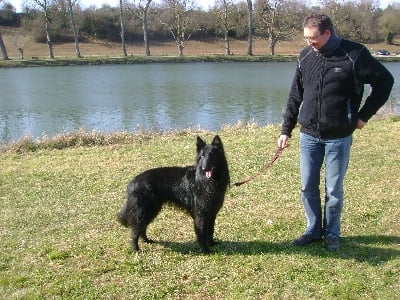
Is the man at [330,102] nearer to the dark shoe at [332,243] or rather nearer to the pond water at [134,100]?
the dark shoe at [332,243]

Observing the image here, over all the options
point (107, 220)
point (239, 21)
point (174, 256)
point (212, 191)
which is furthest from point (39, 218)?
point (239, 21)

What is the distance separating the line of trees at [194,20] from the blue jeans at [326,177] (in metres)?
53.7

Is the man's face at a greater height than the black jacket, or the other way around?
the man's face

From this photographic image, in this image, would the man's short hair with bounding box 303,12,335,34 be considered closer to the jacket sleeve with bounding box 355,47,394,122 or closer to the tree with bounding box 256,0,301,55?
the jacket sleeve with bounding box 355,47,394,122

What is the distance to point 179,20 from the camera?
59906 mm

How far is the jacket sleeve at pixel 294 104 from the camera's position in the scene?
4.95 metres

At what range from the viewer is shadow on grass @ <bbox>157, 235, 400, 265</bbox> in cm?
494

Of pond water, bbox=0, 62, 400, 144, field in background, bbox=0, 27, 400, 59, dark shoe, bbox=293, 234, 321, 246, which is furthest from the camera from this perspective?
field in background, bbox=0, 27, 400, 59

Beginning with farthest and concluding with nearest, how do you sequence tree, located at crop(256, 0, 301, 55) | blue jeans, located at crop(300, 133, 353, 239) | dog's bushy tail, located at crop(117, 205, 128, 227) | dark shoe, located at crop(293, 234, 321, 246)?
1. tree, located at crop(256, 0, 301, 55)
2. dog's bushy tail, located at crop(117, 205, 128, 227)
3. dark shoe, located at crop(293, 234, 321, 246)
4. blue jeans, located at crop(300, 133, 353, 239)

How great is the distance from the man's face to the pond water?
1070cm

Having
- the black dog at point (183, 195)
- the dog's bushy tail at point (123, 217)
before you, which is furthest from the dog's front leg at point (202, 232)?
the dog's bushy tail at point (123, 217)

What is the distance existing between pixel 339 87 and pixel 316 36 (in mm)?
574

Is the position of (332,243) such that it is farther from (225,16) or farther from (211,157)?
(225,16)


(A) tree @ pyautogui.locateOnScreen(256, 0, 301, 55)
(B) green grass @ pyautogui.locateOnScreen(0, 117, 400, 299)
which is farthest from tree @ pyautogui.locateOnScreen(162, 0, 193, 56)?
(B) green grass @ pyautogui.locateOnScreen(0, 117, 400, 299)
